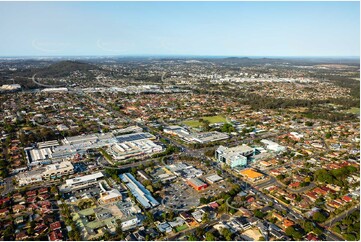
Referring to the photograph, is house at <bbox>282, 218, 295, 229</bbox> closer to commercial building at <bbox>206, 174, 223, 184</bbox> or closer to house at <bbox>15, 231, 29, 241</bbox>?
commercial building at <bbox>206, 174, 223, 184</bbox>

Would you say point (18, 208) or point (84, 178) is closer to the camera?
point (18, 208)

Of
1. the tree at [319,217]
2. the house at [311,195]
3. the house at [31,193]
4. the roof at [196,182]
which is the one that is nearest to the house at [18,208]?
the house at [31,193]

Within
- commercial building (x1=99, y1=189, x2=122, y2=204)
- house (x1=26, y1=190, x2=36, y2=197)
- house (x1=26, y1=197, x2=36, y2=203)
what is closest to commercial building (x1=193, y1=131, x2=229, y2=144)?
commercial building (x1=99, y1=189, x2=122, y2=204)

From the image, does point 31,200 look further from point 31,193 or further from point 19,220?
point 19,220

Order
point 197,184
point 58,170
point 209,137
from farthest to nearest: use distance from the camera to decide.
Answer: point 209,137
point 58,170
point 197,184

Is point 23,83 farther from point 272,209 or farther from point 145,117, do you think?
point 272,209

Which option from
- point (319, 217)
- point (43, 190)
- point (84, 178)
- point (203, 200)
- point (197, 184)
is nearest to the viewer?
point (319, 217)

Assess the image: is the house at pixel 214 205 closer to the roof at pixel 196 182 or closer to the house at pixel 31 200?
the roof at pixel 196 182

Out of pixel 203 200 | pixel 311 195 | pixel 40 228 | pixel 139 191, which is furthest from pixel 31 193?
pixel 311 195
